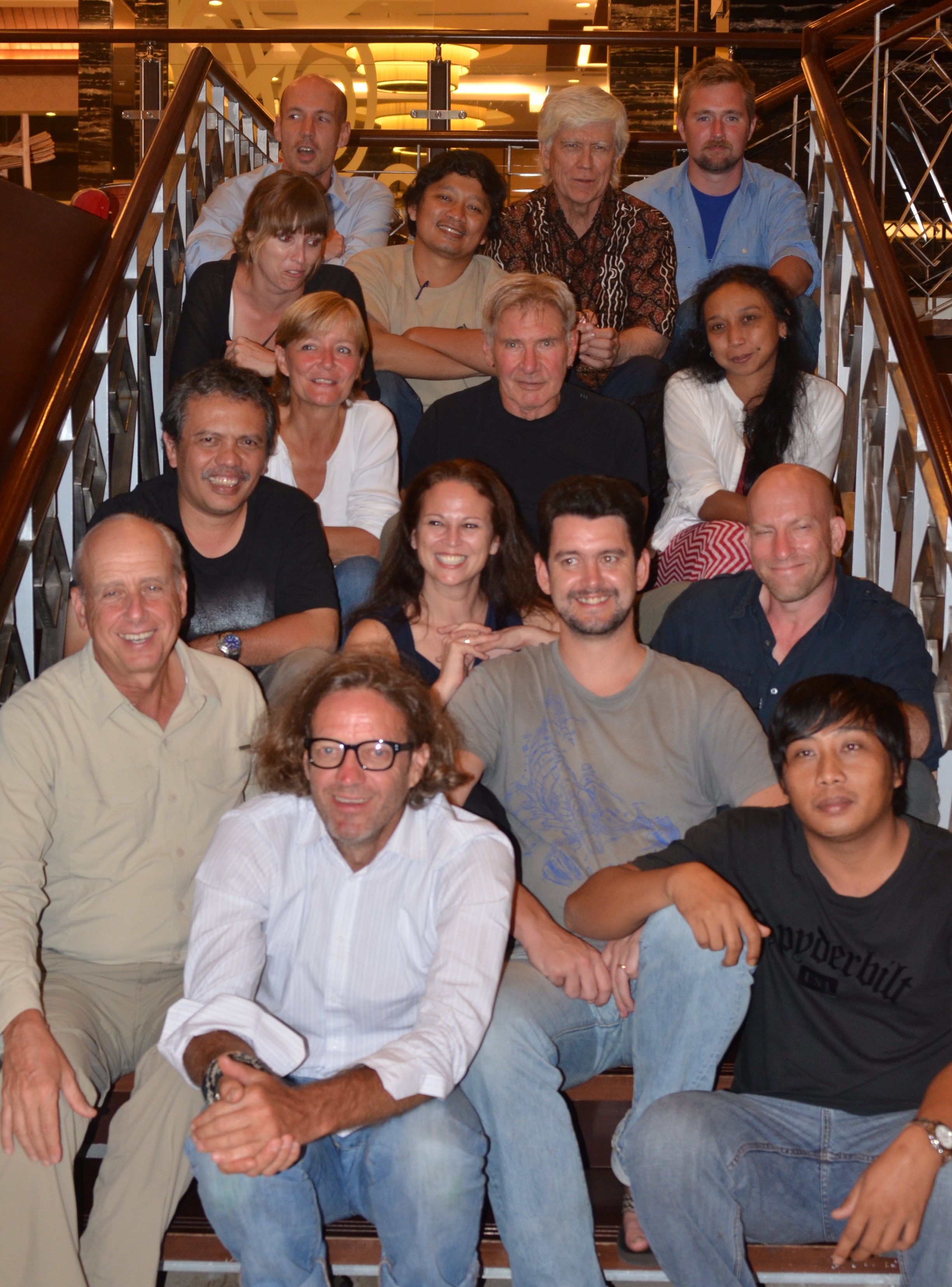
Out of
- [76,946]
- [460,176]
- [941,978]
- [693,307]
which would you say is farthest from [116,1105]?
[460,176]

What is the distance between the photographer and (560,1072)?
1961mm

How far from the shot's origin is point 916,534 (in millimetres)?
2760

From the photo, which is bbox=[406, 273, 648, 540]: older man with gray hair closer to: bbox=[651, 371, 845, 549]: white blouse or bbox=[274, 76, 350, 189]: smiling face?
bbox=[651, 371, 845, 549]: white blouse

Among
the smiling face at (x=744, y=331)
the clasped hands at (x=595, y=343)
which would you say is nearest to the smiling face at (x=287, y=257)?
the clasped hands at (x=595, y=343)

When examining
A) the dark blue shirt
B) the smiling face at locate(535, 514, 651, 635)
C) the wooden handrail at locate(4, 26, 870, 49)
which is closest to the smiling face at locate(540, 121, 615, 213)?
the wooden handrail at locate(4, 26, 870, 49)

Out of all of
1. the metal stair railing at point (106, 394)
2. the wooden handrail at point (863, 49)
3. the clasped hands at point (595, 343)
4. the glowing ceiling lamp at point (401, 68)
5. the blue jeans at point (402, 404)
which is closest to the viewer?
the metal stair railing at point (106, 394)

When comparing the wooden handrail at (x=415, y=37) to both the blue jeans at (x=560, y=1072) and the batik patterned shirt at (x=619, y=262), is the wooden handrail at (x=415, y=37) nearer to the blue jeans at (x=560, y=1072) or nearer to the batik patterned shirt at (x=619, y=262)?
the batik patterned shirt at (x=619, y=262)

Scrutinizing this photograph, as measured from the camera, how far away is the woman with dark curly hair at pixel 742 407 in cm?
331

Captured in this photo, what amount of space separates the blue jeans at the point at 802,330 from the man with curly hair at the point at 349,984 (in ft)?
5.90

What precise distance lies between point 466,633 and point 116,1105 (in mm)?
1091

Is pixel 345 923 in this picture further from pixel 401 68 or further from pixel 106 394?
pixel 401 68

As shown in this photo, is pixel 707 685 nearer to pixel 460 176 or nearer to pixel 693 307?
pixel 693 307

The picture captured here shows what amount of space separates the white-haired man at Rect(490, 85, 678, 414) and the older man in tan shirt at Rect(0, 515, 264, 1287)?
191 centimetres

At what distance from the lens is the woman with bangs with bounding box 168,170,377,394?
3369 millimetres
